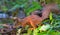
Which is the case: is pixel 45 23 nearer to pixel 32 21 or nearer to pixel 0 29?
pixel 32 21

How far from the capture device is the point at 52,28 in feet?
4.15

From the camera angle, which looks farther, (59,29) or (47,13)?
(47,13)

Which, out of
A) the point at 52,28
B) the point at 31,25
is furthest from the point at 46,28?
the point at 31,25

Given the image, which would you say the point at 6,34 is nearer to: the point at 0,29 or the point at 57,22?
the point at 0,29

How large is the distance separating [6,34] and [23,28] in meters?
0.17

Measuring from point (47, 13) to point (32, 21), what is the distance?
160mm

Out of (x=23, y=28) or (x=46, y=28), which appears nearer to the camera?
(x=46, y=28)

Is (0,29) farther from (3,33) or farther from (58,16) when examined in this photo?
(58,16)

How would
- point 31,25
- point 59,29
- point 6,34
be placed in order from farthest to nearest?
point 6,34, point 31,25, point 59,29

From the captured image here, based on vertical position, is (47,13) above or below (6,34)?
above

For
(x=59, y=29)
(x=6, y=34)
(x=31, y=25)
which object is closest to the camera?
(x=59, y=29)

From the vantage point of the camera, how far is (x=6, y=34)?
1.51m

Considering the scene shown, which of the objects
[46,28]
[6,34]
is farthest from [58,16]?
[6,34]

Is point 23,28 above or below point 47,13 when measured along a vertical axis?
below
